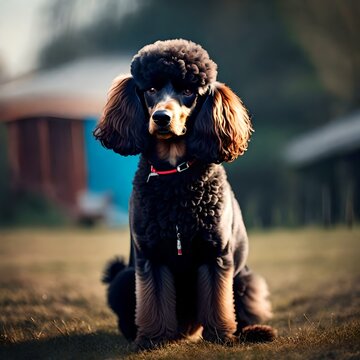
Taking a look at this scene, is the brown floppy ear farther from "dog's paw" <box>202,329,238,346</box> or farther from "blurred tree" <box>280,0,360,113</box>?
"blurred tree" <box>280,0,360,113</box>

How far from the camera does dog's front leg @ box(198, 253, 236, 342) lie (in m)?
3.45

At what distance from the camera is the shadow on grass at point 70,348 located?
3.48m

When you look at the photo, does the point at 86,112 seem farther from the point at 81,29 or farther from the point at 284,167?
the point at 284,167

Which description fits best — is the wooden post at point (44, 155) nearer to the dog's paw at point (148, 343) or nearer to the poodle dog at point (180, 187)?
the poodle dog at point (180, 187)

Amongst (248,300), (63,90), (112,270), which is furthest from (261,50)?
(248,300)

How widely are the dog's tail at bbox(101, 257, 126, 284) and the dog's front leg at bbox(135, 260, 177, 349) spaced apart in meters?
0.68

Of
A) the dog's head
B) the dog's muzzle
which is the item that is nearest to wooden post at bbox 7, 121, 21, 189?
the dog's head

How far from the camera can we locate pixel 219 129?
3420mm

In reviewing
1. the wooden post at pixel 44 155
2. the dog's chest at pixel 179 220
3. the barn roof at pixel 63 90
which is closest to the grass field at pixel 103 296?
the dog's chest at pixel 179 220

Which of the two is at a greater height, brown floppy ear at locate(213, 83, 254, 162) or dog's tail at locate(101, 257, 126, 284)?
brown floppy ear at locate(213, 83, 254, 162)

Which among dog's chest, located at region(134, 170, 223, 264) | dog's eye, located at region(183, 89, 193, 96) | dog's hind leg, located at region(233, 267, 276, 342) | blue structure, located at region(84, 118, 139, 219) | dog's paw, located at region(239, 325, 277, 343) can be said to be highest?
dog's eye, located at region(183, 89, 193, 96)

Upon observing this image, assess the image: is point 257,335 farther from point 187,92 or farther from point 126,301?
point 187,92

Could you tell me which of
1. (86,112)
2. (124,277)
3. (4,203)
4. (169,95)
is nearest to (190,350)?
(124,277)

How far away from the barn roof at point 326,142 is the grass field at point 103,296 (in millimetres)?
1080
